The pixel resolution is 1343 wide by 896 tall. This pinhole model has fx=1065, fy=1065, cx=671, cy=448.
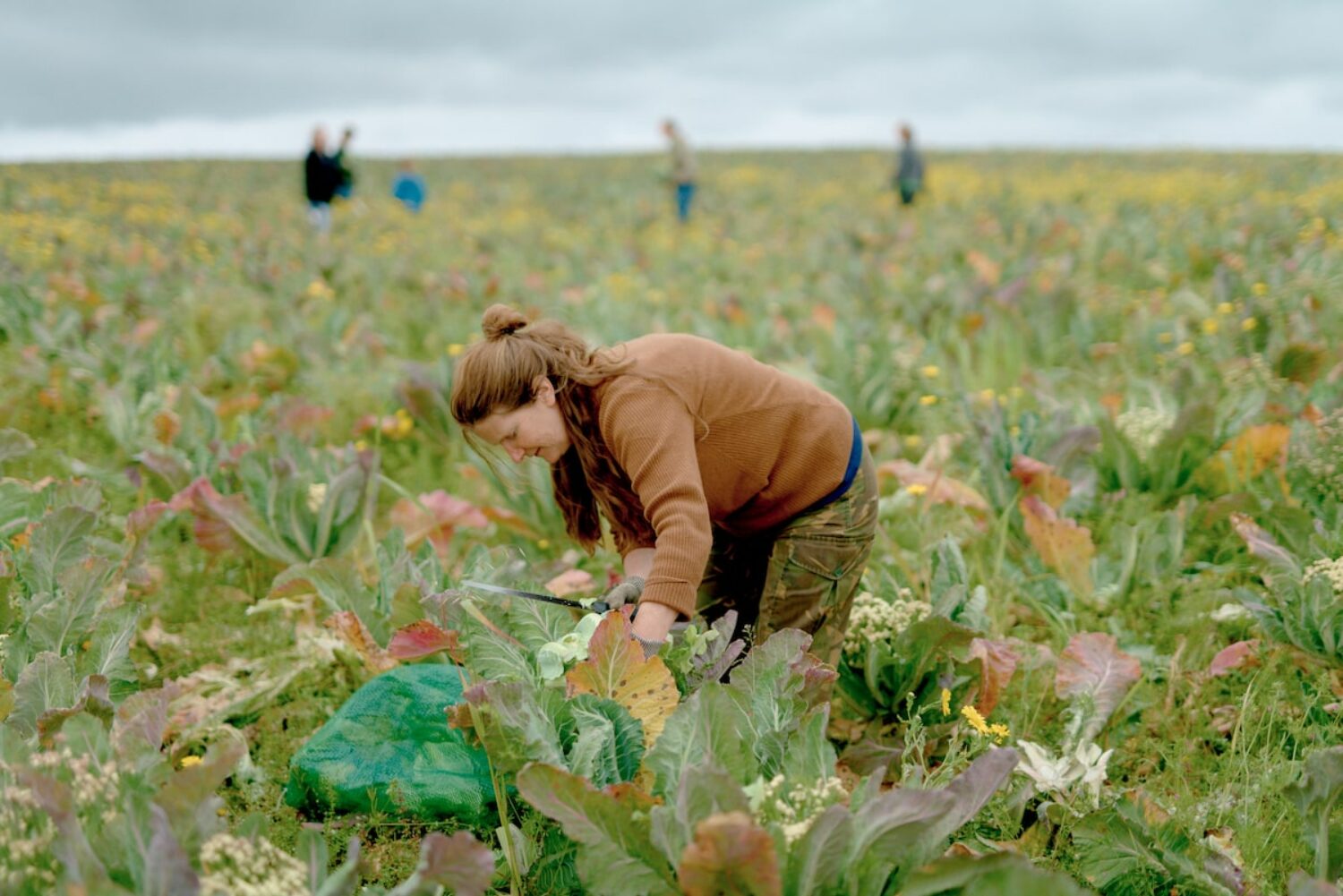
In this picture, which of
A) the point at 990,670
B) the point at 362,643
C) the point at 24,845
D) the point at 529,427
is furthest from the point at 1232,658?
the point at 24,845

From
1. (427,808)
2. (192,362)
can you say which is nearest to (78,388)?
(192,362)

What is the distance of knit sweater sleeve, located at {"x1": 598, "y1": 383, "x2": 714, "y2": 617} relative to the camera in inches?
88.7

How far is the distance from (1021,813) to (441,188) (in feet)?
77.4

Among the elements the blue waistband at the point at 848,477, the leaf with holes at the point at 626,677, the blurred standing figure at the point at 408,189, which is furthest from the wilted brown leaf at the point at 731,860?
the blurred standing figure at the point at 408,189

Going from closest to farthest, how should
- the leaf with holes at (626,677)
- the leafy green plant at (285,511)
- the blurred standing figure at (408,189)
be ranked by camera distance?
the leaf with holes at (626,677), the leafy green plant at (285,511), the blurred standing figure at (408,189)

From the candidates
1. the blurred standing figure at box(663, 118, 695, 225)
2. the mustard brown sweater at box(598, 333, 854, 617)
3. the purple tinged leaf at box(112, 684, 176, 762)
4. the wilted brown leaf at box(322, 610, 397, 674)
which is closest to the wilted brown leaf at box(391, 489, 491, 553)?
the wilted brown leaf at box(322, 610, 397, 674)

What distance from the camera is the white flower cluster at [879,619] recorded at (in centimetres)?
281

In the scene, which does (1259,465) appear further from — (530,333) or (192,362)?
(192,362)

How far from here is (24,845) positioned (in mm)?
1624

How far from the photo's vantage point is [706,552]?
229 centimetres

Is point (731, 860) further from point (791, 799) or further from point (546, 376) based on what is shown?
point (546, 376)

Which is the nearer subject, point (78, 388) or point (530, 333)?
point (530, 333)

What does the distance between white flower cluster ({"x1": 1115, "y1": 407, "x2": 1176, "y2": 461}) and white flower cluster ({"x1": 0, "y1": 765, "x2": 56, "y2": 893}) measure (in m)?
3.69

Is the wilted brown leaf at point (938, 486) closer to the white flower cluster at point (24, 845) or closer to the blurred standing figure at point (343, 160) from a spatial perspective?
the white flower cluster at point (24, 845)
